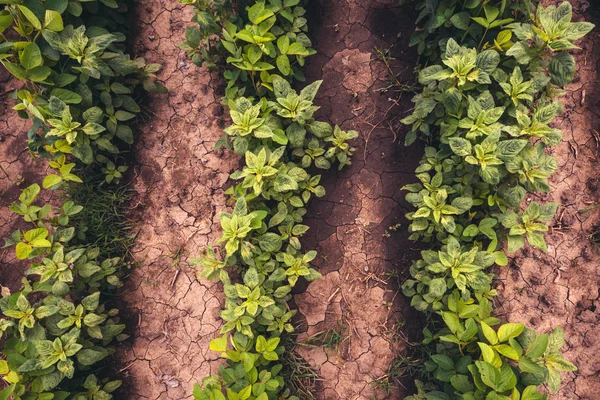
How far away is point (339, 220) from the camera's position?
3662 mm

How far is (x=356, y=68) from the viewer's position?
12.2 ft

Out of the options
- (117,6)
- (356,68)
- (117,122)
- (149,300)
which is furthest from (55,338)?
(356,68)

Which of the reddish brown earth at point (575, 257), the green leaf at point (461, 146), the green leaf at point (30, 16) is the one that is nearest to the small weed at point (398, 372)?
the reddish brown earth at point (575, 257)

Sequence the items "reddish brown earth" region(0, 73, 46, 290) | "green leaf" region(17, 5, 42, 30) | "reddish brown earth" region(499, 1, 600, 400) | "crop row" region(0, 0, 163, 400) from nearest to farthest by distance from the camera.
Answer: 1. "green leaf" region(17, 5, 42, 30)
2. "crop row" region(0, 0, 163, 400)
3. "reddish brown earth" region(499, 1, 600, 400)
4. "reddish brown earth" region(0, 73, 46, 290)

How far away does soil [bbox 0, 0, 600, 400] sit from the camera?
349 centimetres

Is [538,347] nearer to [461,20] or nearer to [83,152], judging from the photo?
[461,20]

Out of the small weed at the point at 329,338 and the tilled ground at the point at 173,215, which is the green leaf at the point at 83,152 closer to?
the tilled ground at the point at 173,215

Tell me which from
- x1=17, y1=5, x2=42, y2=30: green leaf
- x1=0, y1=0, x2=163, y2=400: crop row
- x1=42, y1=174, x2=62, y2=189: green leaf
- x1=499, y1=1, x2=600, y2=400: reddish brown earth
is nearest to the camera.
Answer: x1=17, y1=5, x2=42, y2=30: green leaf

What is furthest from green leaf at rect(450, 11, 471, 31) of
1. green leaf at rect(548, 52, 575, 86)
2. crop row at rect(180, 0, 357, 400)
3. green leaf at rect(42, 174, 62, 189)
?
green leaf at rect(42, 174, 62, 189)

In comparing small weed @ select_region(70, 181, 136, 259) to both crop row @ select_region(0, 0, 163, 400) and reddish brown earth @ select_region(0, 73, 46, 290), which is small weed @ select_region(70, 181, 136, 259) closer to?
crop row @ select_region(0, 0, 163, 400)

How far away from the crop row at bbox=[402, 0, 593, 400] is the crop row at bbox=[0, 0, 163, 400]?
8.39 ft

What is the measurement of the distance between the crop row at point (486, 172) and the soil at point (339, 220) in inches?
18.3

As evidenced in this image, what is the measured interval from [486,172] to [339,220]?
1.36m

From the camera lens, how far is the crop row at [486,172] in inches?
107
